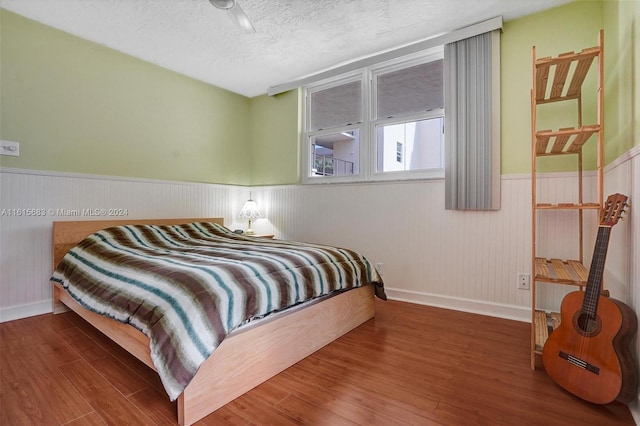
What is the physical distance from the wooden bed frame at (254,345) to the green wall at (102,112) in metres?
1.30

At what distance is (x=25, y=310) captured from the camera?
8.16ft

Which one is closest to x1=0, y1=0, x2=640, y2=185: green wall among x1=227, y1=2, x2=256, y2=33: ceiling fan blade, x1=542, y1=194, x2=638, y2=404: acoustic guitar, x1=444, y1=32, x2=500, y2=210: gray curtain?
x1=444, y1=32, x2=500, y2=210: gray curtain

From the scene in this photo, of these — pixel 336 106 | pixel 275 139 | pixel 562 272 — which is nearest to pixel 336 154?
pixel 336 106

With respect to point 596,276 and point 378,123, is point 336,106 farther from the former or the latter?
point 596,276

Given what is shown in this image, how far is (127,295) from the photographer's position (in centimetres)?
155

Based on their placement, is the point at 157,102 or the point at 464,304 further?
the point at 157,102

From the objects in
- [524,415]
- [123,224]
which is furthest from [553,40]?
[123,224]

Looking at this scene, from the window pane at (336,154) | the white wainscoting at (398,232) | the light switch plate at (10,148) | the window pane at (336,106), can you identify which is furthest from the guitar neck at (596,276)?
the light switch plate at (10,148)

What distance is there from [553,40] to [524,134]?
0.72 metres

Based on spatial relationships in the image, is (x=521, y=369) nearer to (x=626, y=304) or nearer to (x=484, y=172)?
(x=626, y=304)

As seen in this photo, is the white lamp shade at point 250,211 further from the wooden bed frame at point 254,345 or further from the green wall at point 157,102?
the wooden bed frame at point 254,345

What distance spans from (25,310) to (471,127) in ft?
12.9

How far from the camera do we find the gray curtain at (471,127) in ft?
8.40

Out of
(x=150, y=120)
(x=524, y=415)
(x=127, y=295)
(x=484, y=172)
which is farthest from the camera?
(x=150, y=120)
